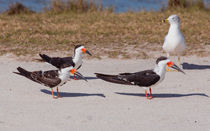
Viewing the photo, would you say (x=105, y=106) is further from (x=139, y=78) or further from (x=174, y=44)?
(x=174, y=44)

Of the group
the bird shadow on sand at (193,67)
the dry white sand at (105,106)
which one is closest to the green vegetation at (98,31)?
the bird shadow on sand at (193,67)

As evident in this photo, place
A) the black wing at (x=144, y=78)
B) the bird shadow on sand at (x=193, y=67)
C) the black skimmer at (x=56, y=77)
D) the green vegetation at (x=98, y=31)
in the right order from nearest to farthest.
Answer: the black wing at (x=144, y=78)
the black skimmer at (x=56, y=77)
the bird shadow on sand at (x=193, y=67)
the green vegetation at (x=98, y=31)

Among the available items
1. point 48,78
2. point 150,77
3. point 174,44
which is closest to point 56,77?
point 48,78

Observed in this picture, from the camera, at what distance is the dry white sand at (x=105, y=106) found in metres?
6.54

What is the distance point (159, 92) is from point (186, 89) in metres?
0.60

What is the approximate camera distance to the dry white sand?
6535mm

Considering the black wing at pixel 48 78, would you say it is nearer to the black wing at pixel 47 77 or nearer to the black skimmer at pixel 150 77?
the black wing at pixel 47 77

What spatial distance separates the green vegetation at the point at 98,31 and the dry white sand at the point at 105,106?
2276 mm

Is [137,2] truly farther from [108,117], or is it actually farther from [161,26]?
[108,117]

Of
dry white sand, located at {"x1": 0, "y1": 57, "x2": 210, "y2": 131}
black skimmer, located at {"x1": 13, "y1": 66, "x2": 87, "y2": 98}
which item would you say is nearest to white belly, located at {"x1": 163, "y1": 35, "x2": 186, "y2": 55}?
dry white sand, located at {"x1": 0, "y1": 57, "x2": 210, "y2": 131}

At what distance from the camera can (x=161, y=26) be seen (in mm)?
14977

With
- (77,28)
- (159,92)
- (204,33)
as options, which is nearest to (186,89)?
(159,92)

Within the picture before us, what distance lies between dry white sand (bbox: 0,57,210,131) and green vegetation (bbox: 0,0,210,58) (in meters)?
2.28

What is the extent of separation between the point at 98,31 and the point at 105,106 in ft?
22.8
